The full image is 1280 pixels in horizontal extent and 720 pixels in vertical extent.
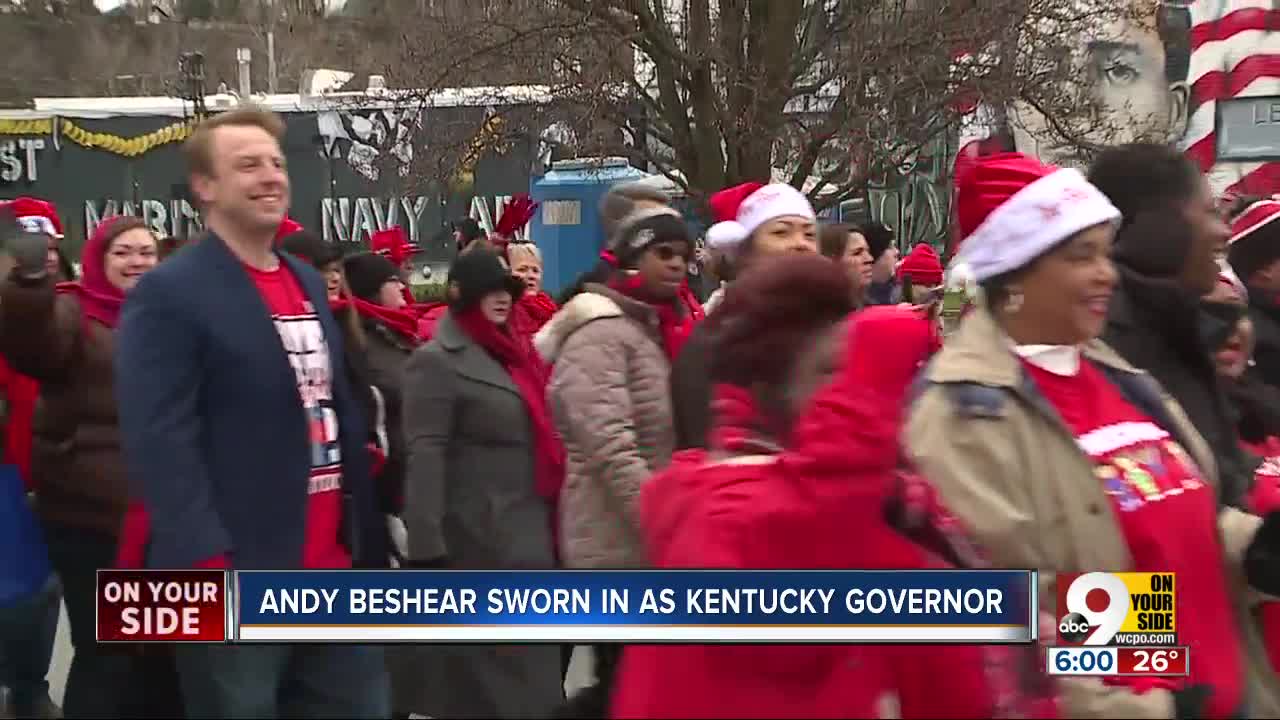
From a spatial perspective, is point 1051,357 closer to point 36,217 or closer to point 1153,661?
point 1153,661

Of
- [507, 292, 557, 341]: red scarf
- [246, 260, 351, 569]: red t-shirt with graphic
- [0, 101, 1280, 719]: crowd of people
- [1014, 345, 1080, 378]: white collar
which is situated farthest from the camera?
[507, 292, 557, 341]: red scarf

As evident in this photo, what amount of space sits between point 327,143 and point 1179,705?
26396mm

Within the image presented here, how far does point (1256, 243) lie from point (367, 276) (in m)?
3.95

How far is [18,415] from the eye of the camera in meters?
5.72

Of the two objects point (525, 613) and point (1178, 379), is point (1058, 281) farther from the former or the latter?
point (525, 613)

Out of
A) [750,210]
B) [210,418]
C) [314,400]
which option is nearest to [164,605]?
[210,418]

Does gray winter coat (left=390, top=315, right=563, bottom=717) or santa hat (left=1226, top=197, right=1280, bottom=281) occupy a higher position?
santa hat (left=1226, top=197, right=1280, bottom=281)

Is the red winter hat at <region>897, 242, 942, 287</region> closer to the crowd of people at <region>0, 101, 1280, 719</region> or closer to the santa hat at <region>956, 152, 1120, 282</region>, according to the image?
the crowd of people at <region>0, 101, 1280, 719</region>

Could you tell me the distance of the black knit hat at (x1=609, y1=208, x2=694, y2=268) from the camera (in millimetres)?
5566

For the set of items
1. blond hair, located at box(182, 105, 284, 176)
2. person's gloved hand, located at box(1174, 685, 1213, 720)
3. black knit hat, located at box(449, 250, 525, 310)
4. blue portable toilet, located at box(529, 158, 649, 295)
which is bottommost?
blue portable toilet, located at box(529, 158, 649, 295)

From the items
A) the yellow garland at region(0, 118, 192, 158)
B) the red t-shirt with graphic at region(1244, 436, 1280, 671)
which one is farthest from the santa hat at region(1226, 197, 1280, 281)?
the yellow garland at region(0, 118, 192, 158)

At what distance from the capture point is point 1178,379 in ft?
12.9

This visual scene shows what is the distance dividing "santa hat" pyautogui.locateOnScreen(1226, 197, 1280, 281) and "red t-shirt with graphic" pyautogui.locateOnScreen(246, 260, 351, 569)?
8.56 ft

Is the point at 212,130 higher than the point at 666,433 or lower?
higher
